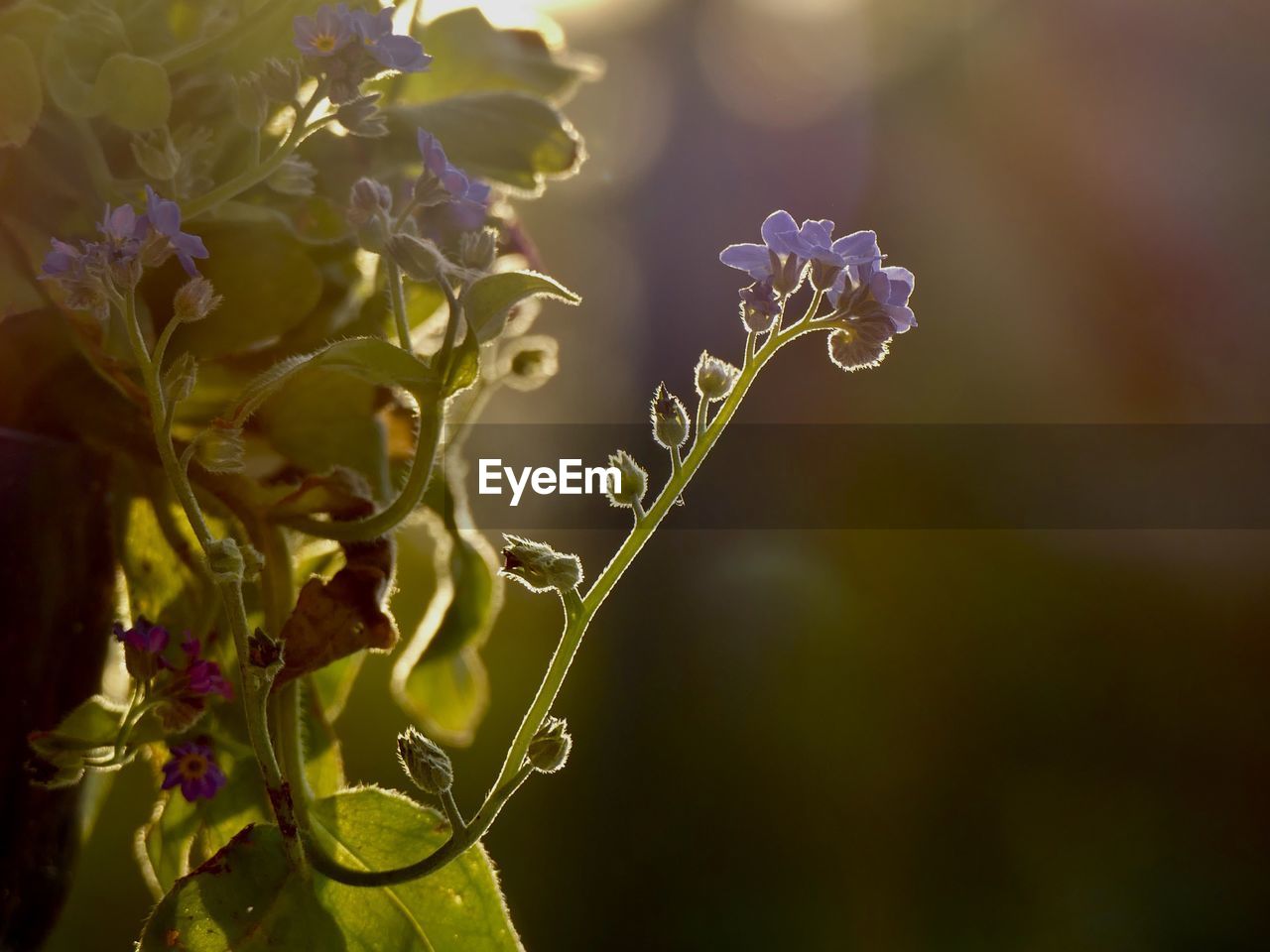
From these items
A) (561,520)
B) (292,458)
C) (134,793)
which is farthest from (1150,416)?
(292,458)

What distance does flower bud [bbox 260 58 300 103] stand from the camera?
1.17 feet

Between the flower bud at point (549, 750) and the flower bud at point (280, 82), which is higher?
the flower bud at point (280, 82)

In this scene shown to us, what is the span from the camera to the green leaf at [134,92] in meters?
0.36

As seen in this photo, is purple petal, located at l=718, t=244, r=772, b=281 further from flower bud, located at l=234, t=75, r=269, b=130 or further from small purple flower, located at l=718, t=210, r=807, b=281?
flower bud, located at l=234, t=75, r=269, b=130

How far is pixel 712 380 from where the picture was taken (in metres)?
0.35

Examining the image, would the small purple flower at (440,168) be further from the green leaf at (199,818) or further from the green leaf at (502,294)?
the green leaf at (199,818)

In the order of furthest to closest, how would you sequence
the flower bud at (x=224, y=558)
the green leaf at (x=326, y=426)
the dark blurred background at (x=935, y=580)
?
the dark blurred background at (x=935, y=580), the green leaf at (x=326, y=426), the flower bud at (x=224, y=558)

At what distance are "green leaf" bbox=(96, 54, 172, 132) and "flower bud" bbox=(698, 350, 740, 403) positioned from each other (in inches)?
7.1

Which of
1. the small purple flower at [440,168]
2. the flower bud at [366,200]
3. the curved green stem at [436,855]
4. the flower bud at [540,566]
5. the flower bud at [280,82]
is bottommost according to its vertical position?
the curved green stem at [436,855]

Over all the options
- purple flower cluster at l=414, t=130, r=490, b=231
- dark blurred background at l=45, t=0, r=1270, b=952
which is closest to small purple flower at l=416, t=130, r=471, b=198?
purple flower cluster at l=414, t=130, r=490, b=231

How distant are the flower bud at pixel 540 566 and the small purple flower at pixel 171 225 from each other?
0.38 ft

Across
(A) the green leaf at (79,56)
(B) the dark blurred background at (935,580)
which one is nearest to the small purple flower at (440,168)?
(A) the green leaf at (79,56)

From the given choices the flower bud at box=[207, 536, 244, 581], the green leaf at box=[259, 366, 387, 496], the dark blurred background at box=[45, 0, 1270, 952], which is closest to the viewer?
the flower bud at box=[207, 536, 244, 581]

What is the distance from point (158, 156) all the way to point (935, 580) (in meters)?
1.53
